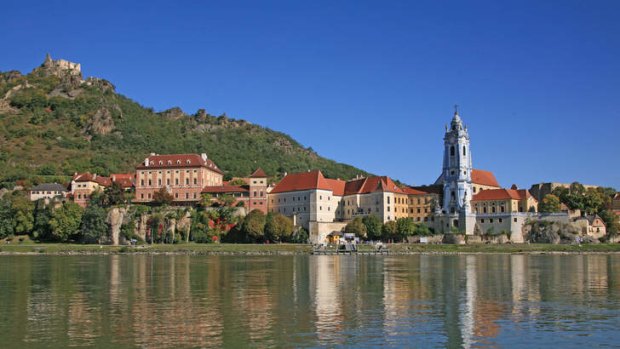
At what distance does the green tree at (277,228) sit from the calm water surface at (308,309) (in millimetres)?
43965

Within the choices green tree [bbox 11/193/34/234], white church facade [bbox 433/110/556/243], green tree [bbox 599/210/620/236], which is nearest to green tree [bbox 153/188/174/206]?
green tree [bbox 11/193/34/234]

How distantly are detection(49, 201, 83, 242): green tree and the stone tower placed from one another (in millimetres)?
51200

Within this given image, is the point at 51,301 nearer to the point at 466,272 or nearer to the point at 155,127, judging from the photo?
the point at 466,272

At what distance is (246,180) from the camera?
11875cm

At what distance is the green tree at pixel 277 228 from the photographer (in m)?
92.2

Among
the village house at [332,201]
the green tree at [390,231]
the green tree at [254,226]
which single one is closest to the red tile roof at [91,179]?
the green tree at [254,226]

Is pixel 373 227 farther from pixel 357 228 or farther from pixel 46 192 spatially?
pixel 46 192

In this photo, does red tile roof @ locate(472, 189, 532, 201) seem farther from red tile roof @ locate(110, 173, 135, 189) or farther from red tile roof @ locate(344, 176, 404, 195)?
red tile roof @ locate(110, 173, 135, 189)

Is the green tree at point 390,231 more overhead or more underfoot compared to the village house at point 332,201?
more underfoot

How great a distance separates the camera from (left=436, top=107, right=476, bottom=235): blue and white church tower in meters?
99.6

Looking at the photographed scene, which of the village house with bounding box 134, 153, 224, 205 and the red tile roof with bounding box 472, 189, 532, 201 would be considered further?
the village house with bounding box 134, 153, 224, 205

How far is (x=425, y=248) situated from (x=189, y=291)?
53.9m

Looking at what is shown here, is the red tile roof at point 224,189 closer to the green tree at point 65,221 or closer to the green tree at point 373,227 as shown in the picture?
the green tree at point 65,221

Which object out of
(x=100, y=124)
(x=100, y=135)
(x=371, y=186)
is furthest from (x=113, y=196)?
(x=100, y=124)
